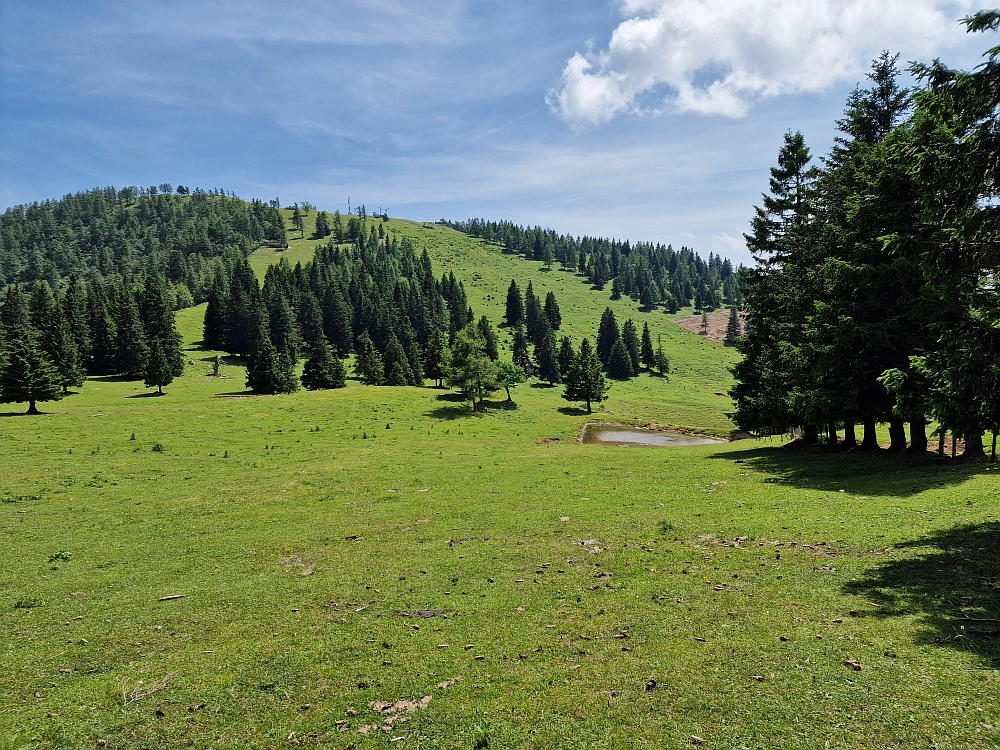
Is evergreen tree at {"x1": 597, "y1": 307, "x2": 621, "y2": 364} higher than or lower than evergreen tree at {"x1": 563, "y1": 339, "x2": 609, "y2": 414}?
higher

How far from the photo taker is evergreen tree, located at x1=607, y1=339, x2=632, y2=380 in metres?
144

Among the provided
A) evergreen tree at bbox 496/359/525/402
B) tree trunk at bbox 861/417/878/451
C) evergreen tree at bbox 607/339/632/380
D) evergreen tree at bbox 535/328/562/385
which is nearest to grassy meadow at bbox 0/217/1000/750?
tree trunk at bbox 861/417/878/451

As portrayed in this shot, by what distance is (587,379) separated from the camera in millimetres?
96188

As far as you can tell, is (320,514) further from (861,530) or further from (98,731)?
(861,530)

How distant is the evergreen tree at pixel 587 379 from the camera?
3784 inches

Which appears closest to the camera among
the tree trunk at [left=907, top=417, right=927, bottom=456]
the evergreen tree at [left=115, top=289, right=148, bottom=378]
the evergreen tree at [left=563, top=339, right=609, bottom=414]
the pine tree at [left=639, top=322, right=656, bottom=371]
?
the tree trunk at [left=907, top=417, right=927, bottom=456]

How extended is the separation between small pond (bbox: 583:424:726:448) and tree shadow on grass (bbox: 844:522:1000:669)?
50.9 meters

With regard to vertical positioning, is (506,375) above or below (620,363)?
below

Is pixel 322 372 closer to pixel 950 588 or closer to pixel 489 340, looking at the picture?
pixel 489 340

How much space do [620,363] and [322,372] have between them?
3313 inches

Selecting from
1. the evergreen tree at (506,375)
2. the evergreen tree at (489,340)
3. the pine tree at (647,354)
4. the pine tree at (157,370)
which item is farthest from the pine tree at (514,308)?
the pine tree at (157,370)

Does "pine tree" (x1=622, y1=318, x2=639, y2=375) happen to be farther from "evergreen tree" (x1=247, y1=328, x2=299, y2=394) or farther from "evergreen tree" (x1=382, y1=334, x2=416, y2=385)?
"evergreen tree" (x1=247, y1=328, x2=299, y2=394)

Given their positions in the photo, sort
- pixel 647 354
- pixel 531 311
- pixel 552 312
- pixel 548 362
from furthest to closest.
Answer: pixel 552 312 < pixel 531 311 < pixel 647 354 < pixel 548 362

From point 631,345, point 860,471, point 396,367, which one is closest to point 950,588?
point 860,471
